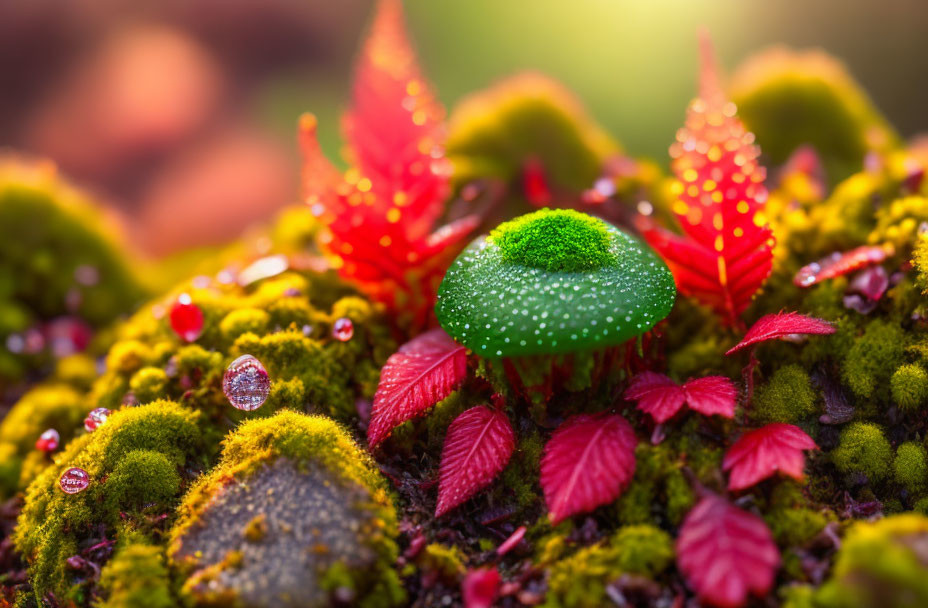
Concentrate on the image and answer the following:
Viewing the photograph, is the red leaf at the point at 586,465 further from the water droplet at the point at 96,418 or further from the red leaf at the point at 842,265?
the water droplet at the point at 96,418

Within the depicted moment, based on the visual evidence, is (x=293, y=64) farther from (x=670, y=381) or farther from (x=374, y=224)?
(x=670, y=381)

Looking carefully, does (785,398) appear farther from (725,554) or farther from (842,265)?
(725,554)

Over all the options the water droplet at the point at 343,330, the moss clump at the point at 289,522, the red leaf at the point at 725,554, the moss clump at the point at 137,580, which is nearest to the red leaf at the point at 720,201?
the red leaf at the point at 725,554

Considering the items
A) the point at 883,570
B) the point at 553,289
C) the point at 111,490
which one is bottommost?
the point at 883,570

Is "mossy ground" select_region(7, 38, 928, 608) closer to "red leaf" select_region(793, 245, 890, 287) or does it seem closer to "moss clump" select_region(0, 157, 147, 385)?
"red leaf" select_region(793, 245, 890, 287)

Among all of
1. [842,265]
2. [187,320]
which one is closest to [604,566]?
[842,265]

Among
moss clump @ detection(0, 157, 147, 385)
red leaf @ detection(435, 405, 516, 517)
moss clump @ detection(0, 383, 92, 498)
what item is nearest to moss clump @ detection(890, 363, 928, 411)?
red leaf @ detection(435, 405, 516, 517)
